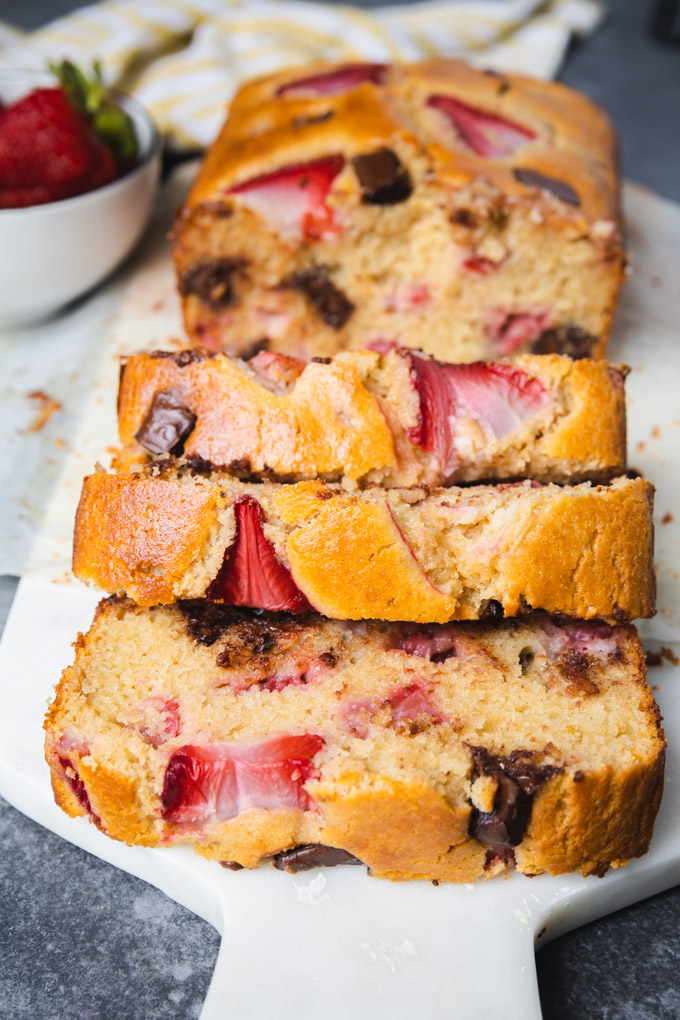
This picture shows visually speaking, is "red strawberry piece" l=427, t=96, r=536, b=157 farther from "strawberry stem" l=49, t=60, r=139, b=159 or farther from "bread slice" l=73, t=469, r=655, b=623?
"bread slice" l=73, t=469, r=655, b=623

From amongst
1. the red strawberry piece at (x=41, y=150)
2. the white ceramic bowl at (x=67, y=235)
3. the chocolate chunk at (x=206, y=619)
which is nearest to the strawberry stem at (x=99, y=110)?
the white ceramic bowl at (x=67, y=235)

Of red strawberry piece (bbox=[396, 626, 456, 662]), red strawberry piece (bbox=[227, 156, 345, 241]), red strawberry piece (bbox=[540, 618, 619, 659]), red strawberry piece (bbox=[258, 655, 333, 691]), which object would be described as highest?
red strawberry piece (bbox=[227, 156, 345, 241])

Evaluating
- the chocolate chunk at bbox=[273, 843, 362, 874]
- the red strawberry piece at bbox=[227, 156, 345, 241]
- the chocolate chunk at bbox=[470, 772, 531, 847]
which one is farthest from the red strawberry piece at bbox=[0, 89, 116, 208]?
the chocolate chunk at bbox=[470, 772, 531, 847]

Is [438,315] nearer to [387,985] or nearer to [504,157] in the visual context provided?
[504,157]

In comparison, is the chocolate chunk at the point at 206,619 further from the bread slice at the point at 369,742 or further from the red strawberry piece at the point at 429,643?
the red strawberry piece at the point at 429,643

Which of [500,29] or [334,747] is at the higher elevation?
[500,29]

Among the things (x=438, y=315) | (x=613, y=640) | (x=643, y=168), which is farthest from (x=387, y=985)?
(x=643, y=168)
